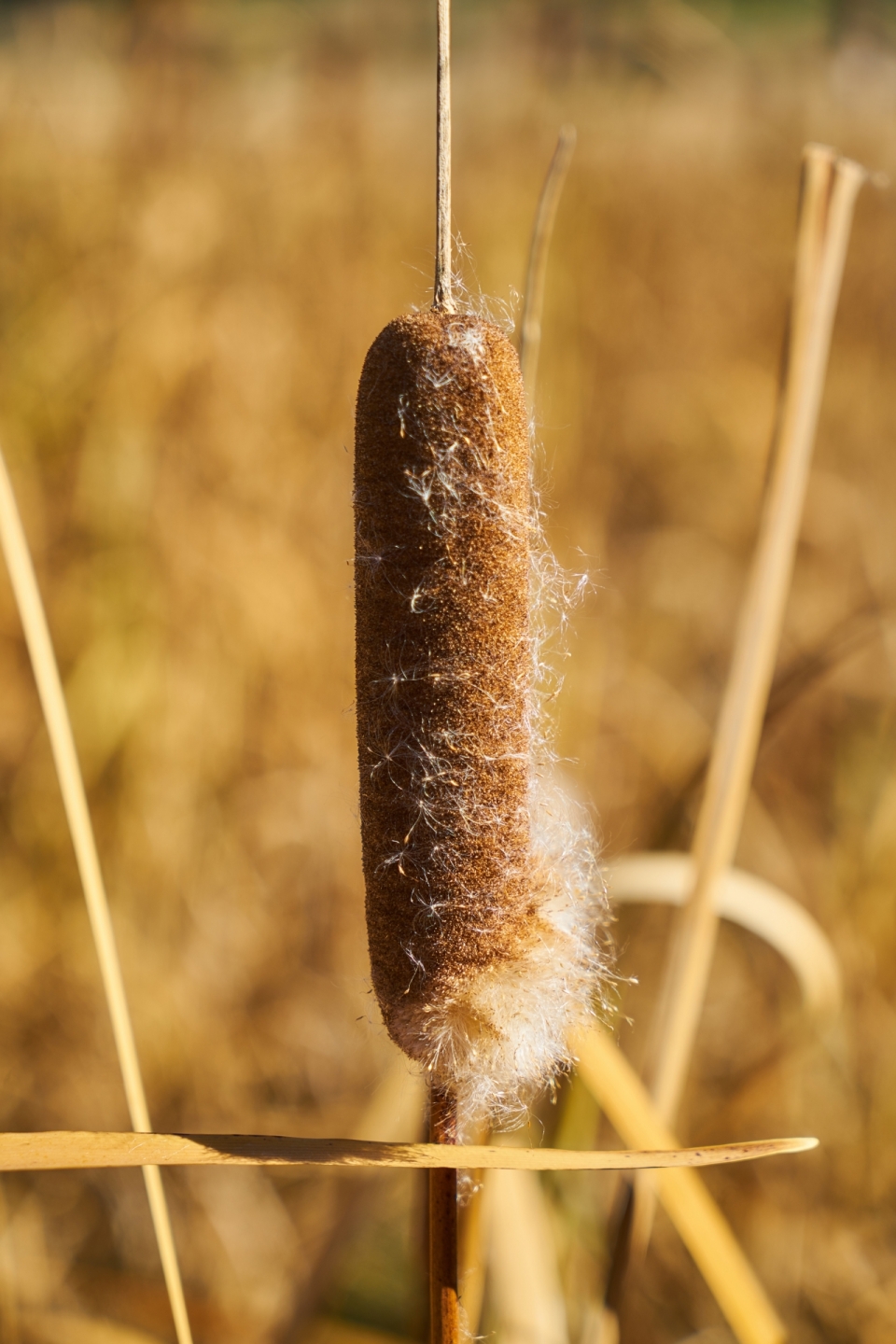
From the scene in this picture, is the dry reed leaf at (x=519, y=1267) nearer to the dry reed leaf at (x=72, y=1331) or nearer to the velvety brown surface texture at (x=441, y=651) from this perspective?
the velvety brown surface texture at (x=441, y=651)

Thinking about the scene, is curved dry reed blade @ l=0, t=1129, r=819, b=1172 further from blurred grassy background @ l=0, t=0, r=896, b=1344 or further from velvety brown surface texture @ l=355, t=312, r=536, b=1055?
blurred grassy background @ l=0, t=0, r=896, b=1344

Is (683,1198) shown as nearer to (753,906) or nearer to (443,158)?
(753,906)

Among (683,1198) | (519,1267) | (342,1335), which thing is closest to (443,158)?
(683,1198)

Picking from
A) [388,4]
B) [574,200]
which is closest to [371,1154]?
[574,200]

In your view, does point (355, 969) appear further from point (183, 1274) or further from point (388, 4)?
point (388, 4)

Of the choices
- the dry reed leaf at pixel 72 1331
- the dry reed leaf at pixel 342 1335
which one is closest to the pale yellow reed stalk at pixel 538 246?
the dry reed leaf at pixel 342 1335

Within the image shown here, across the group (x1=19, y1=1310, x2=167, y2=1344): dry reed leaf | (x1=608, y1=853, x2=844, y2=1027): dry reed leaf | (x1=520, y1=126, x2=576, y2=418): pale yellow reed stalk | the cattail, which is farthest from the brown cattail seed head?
(x1=19, y1=1310, x2=167, y2=1344): dry reed leaf
